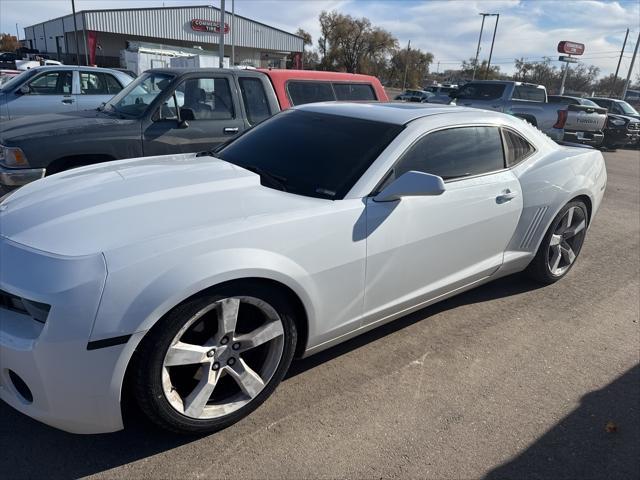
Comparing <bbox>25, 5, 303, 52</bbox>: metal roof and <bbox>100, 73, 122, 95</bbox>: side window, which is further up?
<bbox>25, 5, 303, 52</bbox>: metal roof

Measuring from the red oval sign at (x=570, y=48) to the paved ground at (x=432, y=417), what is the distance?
3360 centimetres

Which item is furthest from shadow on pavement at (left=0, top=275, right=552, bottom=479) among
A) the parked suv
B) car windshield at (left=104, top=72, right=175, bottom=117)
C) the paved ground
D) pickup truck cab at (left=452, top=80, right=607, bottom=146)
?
the parked suv

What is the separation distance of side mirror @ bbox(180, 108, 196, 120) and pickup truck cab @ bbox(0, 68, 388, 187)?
1 cm

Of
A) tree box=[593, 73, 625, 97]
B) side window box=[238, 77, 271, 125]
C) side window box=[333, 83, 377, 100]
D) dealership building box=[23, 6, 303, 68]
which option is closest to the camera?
side window box=[238, 77, 271, 125]

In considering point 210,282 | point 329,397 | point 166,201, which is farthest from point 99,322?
point 329,397

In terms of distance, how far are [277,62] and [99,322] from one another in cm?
5201

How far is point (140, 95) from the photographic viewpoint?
574 centimetres

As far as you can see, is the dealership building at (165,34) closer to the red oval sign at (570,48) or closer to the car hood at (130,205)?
the red oval sign at (570,48)

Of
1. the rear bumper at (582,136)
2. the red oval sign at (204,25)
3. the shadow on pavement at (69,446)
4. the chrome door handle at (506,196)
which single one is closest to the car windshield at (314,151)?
the chrome door handle at (506,196)

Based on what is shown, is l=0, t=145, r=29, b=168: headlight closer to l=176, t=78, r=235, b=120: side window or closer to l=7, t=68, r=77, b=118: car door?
l=176, t=78, r=235, b=120: side window

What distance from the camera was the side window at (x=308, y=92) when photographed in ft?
A: 20.2

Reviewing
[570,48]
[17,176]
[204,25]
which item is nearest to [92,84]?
[17,176]

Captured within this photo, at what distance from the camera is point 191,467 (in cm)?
218

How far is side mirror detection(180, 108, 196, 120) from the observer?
211 inches
